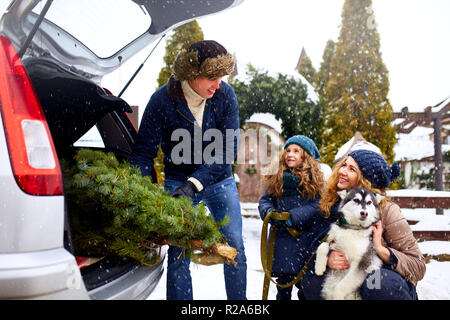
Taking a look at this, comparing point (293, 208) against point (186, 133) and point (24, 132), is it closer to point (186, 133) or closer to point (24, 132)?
point (186, 133)

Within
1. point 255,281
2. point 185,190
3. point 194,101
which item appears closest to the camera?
point 185,190

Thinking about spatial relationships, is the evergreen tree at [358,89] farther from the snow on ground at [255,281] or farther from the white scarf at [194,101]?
the white scarf at [194,101]

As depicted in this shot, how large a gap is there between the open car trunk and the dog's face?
1.15 meters

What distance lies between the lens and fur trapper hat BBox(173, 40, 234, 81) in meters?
2.16

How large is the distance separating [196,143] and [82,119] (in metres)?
0.87

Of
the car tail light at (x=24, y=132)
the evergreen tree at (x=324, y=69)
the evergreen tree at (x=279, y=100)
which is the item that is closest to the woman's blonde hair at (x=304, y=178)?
the car tail light at (x=24, y=132)

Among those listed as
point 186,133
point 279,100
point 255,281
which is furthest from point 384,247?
point 279,100

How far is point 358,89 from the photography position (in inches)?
283

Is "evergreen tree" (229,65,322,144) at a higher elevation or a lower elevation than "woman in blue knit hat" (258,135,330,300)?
higher

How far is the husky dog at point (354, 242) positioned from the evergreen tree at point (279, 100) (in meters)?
3.56

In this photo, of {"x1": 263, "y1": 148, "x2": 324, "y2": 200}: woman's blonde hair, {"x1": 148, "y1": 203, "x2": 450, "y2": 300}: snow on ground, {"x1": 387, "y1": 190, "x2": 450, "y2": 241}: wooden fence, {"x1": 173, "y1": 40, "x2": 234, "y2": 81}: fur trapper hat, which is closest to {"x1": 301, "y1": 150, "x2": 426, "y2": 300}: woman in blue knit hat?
{"x1": 263, "y1": 148, "x2": 324, "y2": 200}: woman's blonde hair

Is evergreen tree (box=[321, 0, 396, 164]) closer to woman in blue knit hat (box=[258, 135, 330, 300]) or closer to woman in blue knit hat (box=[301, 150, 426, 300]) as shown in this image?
woman in blue knit hat (box=[258, 135, 330, 300])

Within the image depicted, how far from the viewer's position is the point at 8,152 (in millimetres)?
1242

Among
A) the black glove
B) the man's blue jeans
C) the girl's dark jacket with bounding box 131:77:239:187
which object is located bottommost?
the man's blue jeans
